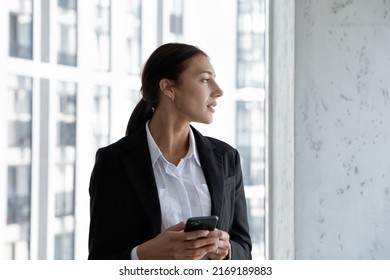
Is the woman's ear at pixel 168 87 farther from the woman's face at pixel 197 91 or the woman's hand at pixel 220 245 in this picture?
the woman's hand at pixel 220 245

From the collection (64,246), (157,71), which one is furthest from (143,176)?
(64,246)

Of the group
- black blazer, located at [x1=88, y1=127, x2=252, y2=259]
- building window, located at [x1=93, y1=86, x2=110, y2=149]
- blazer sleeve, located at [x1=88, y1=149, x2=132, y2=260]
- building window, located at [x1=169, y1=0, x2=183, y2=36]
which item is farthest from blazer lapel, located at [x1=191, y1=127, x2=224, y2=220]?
building window, located at [x1=169, y1=0, x2=183, y2=36]

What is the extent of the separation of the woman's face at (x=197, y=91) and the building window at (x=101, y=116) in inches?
65.9

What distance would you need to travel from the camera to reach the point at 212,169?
2.09 meters

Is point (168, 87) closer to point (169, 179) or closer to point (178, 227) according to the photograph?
point (169, 179)

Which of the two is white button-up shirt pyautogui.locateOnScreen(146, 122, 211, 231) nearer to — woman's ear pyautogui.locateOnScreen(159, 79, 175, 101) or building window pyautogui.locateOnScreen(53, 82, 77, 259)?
woman's ear pyautogui.locateOnScreen(159, 79, 175, 101)

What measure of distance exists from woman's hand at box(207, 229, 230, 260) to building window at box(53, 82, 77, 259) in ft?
5.12

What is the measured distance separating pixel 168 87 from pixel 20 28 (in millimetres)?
1235
